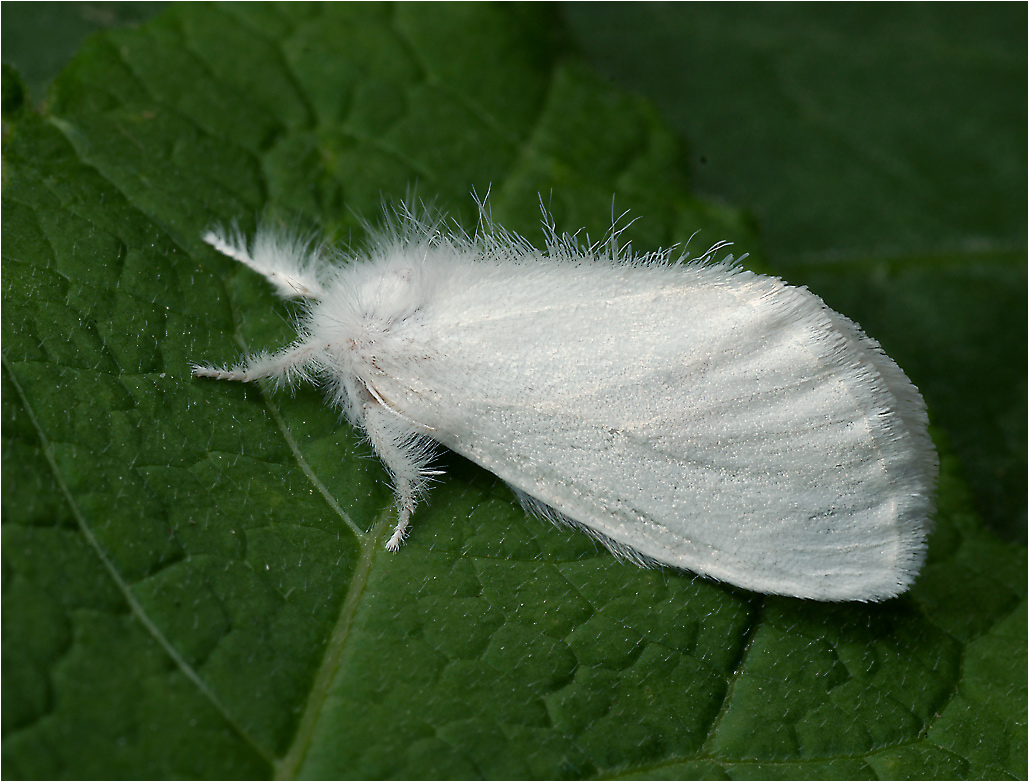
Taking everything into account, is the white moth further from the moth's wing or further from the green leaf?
the green leaf

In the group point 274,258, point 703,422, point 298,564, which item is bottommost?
point 298,564

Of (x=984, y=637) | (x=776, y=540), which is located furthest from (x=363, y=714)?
(x=984, y=637)

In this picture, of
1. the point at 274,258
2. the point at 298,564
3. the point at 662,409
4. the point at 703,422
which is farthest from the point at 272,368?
the point at 703,422

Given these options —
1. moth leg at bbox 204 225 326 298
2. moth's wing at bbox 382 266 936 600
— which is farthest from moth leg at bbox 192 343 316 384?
moth's wing at bbox 382 266 936 600

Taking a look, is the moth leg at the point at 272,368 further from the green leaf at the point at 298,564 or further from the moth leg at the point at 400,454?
the moth leg at the point at 400,454

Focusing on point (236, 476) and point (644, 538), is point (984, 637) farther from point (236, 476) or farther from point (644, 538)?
point (236, 476)

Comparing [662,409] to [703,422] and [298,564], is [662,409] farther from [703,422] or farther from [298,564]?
[298,564]
